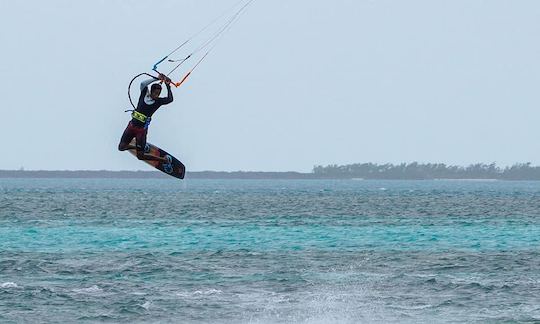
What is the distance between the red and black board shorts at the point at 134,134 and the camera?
→ 28578mm

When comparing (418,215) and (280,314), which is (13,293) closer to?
(280,314)

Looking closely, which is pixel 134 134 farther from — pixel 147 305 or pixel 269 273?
pixel 269 273

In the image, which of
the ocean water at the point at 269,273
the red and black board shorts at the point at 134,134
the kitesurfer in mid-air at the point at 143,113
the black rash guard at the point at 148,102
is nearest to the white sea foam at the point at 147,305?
the ocean water at the point at 269,273

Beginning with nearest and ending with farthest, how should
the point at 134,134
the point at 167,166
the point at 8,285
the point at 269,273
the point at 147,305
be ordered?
the point at 134,134 → the point at 167,166 → the point at 147,305 → the point at 8,285 → the point at 269,273

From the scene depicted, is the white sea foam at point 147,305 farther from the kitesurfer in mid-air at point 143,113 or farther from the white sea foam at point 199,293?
the kitesurfer in mid-air at point 143,113

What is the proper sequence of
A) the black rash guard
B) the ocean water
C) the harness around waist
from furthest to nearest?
the ocean water
the harness around waist
the black rash guard

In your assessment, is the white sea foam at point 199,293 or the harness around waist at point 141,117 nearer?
the harness around waist at point 141,117

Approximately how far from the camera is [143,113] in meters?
28.2

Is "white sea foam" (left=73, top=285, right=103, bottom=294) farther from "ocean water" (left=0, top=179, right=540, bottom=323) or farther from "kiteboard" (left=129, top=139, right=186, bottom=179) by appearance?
"kiteboard" (left=129, top=139, right=186, bottom=179)

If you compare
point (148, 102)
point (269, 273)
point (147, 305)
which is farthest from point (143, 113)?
point (269, 273)

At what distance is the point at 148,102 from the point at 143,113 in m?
0.40

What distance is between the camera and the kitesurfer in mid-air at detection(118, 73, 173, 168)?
27695 mm

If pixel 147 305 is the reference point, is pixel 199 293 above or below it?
above

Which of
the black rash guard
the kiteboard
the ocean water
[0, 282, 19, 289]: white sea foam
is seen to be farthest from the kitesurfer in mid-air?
[0, 282, 19, 289]: white sea foam
